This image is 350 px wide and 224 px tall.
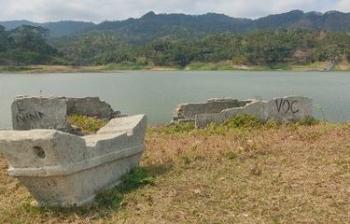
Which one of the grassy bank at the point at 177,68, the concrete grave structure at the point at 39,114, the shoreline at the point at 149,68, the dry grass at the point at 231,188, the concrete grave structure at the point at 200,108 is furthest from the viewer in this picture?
the grassy bank at the point at 177,68

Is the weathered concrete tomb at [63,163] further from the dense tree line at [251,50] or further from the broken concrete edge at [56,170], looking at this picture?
the dense tree line at [251,50]

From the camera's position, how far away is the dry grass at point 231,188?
284 inches

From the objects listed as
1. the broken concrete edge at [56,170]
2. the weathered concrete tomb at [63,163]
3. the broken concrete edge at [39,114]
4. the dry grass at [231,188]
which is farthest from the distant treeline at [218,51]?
the broken concrete edge at [56,170]

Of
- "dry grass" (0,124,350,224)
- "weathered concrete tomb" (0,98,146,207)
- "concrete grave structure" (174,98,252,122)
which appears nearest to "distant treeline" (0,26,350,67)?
"concrete grave structure" (174,98,252,122)

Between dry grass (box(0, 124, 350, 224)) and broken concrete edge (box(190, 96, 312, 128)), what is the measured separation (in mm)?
4116

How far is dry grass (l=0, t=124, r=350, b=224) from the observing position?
23.6 ft

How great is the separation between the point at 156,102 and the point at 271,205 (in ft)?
114

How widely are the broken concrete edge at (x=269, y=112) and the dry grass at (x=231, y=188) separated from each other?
412 cm

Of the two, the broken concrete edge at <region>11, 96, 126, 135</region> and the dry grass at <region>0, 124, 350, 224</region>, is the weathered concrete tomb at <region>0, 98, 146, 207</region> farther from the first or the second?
the broken concrete edge at <region>11, 96, 126, 135</region>

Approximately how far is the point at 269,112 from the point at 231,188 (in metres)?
8.19

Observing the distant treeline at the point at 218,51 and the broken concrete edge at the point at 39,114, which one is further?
the distant treeline at the point at 218,51

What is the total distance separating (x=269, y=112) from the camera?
16094mm

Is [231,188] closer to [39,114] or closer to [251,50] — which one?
[39,114]

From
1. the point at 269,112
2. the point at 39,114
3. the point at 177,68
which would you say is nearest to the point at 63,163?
the point at 39,114
